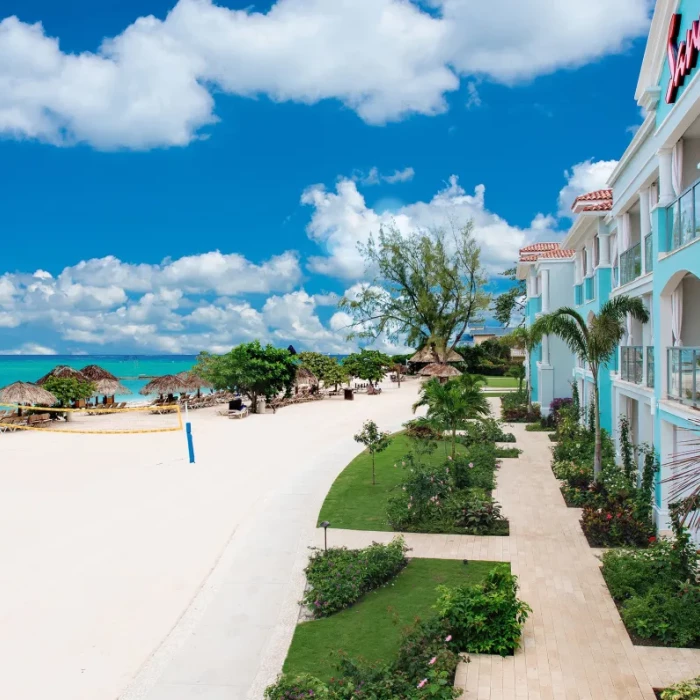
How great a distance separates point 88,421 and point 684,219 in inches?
1217

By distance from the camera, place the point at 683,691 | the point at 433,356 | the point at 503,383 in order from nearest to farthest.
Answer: the point at 683,691 → the point at 503,383 → the point at 433,356

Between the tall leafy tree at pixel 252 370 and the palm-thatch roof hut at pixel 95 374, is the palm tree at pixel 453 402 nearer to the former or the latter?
the tall leafy tree at pixel 252 370

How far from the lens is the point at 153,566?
11.6 metres

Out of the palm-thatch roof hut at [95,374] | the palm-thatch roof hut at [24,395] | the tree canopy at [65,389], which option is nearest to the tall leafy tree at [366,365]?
the palm-thatch roof hut at [95,374]

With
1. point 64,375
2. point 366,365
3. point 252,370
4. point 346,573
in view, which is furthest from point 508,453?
point 366,365

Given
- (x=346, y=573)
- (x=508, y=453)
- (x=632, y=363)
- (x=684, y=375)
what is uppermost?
(x=632, y=363)

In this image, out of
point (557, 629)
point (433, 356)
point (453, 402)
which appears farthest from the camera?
point (433, 356)

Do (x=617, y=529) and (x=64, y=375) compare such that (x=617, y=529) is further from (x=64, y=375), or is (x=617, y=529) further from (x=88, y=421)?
(x=64, y=375)

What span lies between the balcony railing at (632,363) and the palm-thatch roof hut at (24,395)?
26657 mm

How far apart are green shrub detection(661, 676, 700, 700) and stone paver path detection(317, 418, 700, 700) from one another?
29 centimetres

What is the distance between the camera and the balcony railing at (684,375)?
1130 centimetres

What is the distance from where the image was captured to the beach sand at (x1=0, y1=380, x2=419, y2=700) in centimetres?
810

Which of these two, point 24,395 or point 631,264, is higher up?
point 631,264

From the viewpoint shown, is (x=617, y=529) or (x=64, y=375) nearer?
(x=617, y=529)
